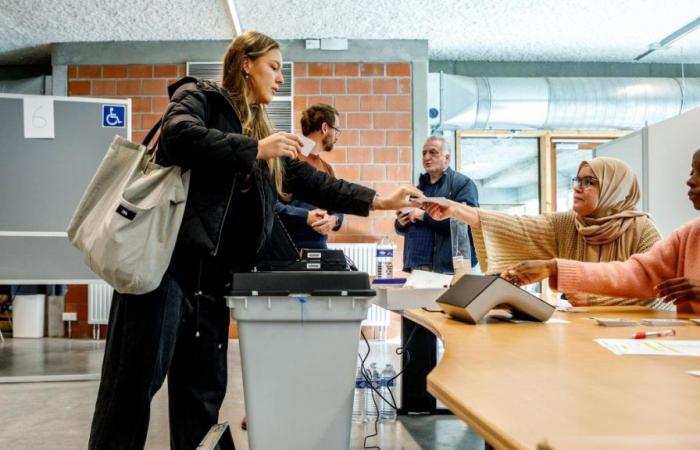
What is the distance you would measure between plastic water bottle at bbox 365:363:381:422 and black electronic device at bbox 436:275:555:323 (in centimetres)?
136

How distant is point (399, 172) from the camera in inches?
198

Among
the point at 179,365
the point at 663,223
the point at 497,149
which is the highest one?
the point at 497,149

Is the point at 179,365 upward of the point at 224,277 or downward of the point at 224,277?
downward

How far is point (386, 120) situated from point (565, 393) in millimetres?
4569

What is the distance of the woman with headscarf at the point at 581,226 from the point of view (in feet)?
6.64

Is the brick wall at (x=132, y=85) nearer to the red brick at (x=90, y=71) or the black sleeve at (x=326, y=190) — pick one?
the red brick at (x=90, y=71)

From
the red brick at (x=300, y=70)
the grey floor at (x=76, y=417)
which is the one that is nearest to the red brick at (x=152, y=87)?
the red brick at (x=300, y=70)

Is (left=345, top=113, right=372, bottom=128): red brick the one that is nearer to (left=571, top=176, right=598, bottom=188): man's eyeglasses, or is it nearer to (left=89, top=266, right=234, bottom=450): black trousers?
(left=571, top=176, right=598, bottom=188): man's eyeglasses

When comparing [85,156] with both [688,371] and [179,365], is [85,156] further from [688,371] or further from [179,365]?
[688,371]

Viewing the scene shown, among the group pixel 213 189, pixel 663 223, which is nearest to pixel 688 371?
pixel 213 189

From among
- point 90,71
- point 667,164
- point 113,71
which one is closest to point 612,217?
point 667,164

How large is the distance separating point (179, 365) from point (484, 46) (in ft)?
15.2

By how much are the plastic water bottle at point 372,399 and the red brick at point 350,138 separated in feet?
8.44

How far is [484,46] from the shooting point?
5324mm
